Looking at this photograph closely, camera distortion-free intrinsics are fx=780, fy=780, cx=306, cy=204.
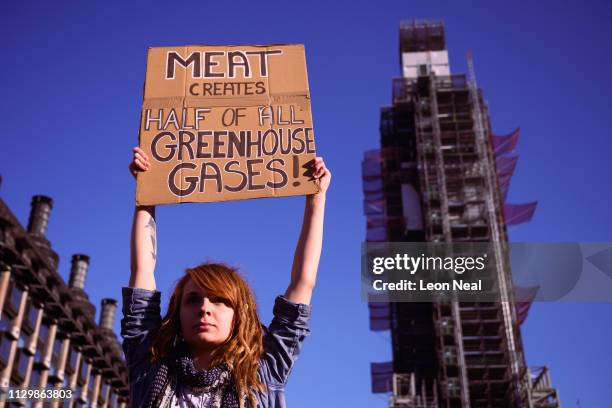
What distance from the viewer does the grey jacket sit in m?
3.14

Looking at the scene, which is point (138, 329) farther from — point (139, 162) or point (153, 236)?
point (139, 162)

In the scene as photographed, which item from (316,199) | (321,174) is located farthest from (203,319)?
(321,174)

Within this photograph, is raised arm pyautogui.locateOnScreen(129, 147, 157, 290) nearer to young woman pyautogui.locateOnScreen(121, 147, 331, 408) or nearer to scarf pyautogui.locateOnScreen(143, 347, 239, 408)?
young woman pyautogui.locateOnScreen(121, 147, 331, 408)

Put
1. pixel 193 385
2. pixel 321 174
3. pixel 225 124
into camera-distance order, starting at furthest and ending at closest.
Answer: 1. pixel 225 124
2. pixel 321 174
3. pixel 193 385

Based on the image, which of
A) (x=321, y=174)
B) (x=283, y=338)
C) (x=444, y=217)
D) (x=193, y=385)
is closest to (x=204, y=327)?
(x=193, y=385)

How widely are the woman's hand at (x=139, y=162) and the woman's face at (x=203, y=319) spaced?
0.90 m

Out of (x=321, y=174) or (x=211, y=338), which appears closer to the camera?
(x=211, y=338)

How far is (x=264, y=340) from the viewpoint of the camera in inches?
129

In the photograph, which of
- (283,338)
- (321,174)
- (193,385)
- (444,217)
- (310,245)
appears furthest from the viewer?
(444,217)

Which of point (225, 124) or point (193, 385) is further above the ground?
point (225, 124)

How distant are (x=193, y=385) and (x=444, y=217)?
48.1 metres

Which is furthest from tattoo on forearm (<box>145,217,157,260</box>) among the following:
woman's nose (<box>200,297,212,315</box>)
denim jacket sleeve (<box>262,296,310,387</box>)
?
denim jacket sleeve (<box>262,296,310,387</box>)

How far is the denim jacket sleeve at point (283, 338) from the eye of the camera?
10.5 ft

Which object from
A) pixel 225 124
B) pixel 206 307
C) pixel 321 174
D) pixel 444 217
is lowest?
pixel 206 307
